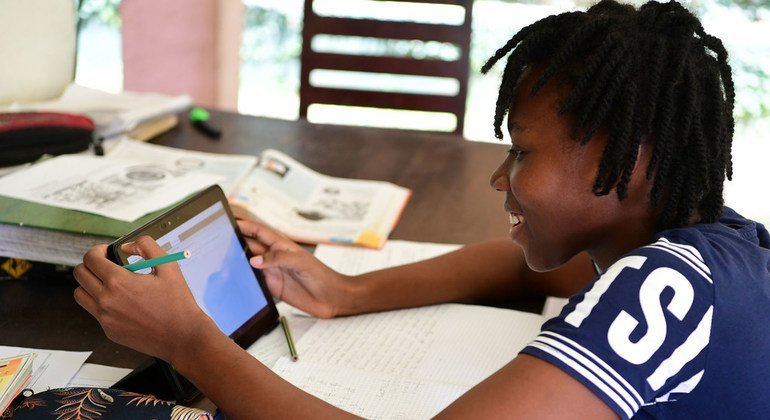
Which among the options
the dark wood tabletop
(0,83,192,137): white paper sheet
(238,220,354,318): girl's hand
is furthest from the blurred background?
(238,220,354,318): girl's hand

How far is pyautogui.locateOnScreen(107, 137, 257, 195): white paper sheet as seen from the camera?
151 cm

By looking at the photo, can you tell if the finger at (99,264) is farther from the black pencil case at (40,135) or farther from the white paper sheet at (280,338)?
the black pencil case at (40,135)

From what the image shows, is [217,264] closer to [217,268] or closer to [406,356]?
[217,268]

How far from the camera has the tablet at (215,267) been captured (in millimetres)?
918

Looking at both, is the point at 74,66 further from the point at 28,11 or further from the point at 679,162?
the point at 679,162

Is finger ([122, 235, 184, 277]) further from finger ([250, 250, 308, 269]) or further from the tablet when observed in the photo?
finger ([250, 250, 308, 269])

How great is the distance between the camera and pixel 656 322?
730 millimetres

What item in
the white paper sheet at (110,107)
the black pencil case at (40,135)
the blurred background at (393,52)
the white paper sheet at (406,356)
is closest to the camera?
the white paper sheet at (406,356)

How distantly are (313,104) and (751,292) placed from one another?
157cm

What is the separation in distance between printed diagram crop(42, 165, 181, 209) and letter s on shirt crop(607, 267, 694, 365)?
2.35 ft

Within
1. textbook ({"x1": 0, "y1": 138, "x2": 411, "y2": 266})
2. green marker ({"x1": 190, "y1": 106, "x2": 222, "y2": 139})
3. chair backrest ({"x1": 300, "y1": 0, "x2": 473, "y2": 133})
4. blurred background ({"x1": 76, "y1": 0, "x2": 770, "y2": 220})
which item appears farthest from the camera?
blurred background ({"x1": 76, "y1": 0, "x2": 770, "y2": 220})

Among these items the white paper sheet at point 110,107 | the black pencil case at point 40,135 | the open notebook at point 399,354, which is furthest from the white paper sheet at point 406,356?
the white paper sheet at point 110,107

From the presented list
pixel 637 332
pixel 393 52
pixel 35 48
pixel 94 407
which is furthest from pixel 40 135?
pixel 393 52

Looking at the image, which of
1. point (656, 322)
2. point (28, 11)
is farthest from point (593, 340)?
point (28, 11)
